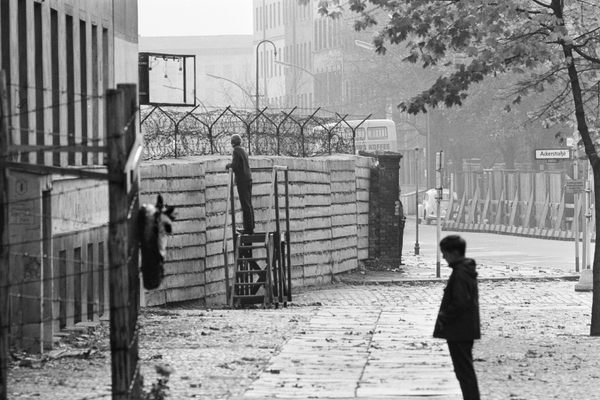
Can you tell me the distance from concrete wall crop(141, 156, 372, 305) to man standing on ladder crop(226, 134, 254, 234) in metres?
0.53

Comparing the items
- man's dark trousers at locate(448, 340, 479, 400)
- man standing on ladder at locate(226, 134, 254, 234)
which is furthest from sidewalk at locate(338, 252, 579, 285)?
man's dark trousers at locate(448, 340, 479, 400)

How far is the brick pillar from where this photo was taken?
41344mm

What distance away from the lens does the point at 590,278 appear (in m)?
34.4

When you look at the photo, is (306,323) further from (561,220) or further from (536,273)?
(561,220)

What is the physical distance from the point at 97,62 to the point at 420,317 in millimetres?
5315

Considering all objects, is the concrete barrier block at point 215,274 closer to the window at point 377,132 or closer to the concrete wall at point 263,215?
the concrete wall at point 263,215

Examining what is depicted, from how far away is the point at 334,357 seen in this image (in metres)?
18.2

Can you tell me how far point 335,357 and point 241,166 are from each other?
10.6m

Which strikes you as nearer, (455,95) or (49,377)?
(49,377)

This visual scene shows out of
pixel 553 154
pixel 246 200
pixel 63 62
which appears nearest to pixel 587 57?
pixel 63 62

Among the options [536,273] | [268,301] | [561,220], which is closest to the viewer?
[268,301]

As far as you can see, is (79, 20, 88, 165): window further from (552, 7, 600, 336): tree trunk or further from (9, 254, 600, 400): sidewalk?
(552, 7, 600, 336): tree trunk

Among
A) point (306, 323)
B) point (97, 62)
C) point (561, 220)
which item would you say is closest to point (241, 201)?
point (97, 62)

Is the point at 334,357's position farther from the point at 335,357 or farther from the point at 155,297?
the point at 155,297
